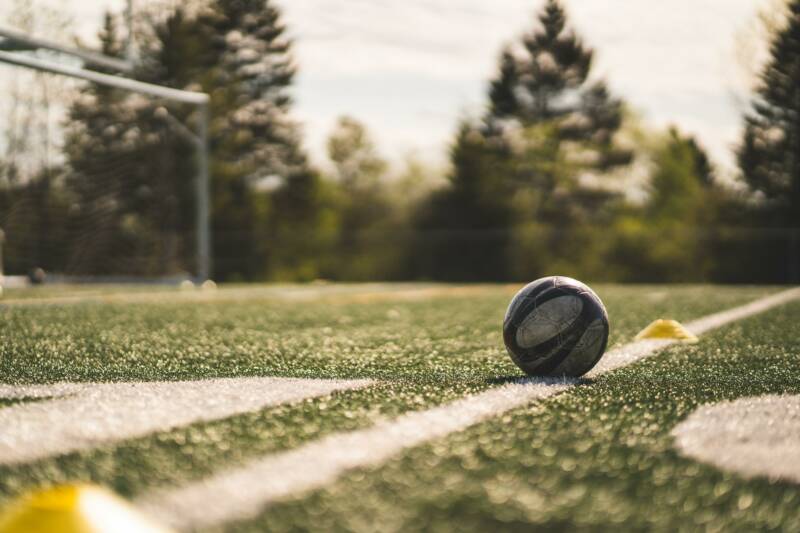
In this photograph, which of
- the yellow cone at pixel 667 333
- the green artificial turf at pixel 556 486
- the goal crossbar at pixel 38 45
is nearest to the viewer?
the green artificial turf at pixel 556 486

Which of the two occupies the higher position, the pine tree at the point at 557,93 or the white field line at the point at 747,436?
the pine tree at the point at 557,93

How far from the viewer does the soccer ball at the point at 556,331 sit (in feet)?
13.4

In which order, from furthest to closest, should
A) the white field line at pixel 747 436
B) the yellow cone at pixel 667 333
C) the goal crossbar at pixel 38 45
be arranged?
1. the goal crossbar at pixel 38 45
2. the yellow cone at pixel 667 333
3. the white field line at pixel 747 436

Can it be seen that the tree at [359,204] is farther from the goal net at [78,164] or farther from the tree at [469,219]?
the goal net at [78,164]

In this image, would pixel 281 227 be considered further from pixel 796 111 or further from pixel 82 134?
pixel 796 111

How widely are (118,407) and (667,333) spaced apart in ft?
13.6

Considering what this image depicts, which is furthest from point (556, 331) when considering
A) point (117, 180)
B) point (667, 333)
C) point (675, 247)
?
point (675, 247)

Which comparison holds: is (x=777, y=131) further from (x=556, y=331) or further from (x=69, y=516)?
(x=69, y=516)

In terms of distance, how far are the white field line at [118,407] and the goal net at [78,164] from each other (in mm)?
11006

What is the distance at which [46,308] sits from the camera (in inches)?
375

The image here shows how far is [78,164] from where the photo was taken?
18000mm

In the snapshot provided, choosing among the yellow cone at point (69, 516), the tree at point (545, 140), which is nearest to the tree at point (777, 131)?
the tree at point (545, 140)

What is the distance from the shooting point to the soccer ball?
4.08m

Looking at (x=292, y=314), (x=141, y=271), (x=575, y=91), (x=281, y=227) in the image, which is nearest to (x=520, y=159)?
(x=575, y=91)
